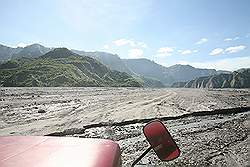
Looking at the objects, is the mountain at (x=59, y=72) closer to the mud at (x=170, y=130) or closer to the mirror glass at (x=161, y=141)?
the mud at (x=170, y=130)

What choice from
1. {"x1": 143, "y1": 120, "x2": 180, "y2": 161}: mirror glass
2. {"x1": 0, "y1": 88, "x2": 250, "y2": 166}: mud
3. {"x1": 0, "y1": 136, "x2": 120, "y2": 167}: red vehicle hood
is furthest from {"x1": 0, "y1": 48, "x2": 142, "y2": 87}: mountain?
{"x1": 143, "y1": 120, "x2": 180, "y2": 161}: mirror glass

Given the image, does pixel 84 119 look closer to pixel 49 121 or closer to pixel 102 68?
pixel 49 121

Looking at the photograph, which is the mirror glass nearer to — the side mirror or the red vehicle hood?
the side mirror

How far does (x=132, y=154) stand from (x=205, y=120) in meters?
5.31

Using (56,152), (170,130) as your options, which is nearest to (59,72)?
(170,130)

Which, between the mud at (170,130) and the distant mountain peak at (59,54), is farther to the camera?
the distant mountain peak at (59,54)

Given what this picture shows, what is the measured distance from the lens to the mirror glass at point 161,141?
2035 mm

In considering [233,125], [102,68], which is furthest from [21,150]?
[102,68]

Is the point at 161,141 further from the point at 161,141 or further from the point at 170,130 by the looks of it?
the point at 170,130

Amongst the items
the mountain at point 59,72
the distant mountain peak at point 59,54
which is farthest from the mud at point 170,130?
the distant mountain peak at point 59,54

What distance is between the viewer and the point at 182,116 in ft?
38.7

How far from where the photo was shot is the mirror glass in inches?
80.1

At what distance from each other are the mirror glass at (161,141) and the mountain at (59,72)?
75878 mm

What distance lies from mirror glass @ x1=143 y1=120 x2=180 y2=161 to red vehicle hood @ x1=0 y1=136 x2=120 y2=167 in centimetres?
27
